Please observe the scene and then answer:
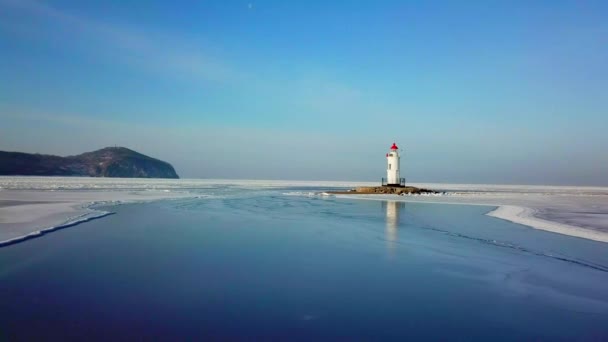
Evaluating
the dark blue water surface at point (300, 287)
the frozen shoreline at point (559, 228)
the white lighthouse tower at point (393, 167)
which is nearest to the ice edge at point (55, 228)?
the dark blue water surface at point (300, 287)

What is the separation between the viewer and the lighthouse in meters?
41.2

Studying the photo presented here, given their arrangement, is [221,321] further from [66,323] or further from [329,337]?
[66,323]

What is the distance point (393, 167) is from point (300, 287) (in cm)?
3657

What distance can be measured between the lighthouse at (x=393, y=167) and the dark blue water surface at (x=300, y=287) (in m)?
29.7

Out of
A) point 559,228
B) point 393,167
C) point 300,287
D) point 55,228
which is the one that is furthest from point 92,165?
point 300,287

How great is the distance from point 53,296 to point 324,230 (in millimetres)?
8636

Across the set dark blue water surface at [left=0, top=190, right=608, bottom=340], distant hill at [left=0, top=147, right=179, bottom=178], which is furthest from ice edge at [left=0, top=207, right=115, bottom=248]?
distant hill at [left=0, top=147, right=179, bottom=178]

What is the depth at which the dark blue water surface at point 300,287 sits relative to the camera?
4590 millimetres

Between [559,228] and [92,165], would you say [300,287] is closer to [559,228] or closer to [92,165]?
[559,228]

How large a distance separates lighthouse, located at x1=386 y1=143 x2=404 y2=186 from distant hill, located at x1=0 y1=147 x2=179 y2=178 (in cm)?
12814

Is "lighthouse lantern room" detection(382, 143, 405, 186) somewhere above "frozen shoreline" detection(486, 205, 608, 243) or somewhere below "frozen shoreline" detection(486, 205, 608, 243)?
above

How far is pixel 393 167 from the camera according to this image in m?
41.8

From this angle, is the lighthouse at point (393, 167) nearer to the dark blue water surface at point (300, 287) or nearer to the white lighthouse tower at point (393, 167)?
the white lighthouse tower at point (393, 167)

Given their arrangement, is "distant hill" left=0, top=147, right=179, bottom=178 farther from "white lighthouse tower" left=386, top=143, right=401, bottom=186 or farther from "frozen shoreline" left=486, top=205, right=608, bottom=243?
"frozen shoreline" left=486, top=205, right=608, bottom=243
